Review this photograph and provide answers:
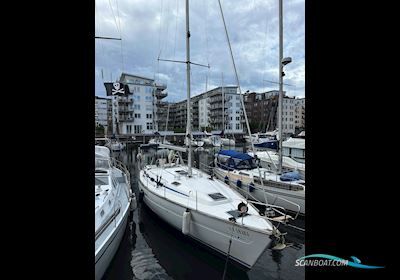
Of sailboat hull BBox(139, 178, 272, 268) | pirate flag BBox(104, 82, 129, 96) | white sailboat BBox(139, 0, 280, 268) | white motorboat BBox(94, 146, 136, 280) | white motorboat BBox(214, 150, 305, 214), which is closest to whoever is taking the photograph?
white motorboat BBox(94, 146, 136, 280)

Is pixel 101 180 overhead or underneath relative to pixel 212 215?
overhead

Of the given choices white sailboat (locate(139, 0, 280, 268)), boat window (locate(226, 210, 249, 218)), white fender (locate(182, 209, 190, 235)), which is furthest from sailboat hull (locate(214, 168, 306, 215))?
white fender (locate(182, 209, 190, 235))

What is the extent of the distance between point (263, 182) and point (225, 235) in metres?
4.78

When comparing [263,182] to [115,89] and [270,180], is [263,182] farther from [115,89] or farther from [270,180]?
[115,89]

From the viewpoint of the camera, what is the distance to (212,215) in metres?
5.27

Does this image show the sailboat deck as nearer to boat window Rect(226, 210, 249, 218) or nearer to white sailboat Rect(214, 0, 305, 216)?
boat window Rect(226, 210, 249, 218)

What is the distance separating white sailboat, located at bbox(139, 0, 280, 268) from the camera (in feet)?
15.6

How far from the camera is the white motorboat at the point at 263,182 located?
8227mm

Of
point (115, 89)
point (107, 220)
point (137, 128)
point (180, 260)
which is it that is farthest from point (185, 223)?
point (137, 128)
